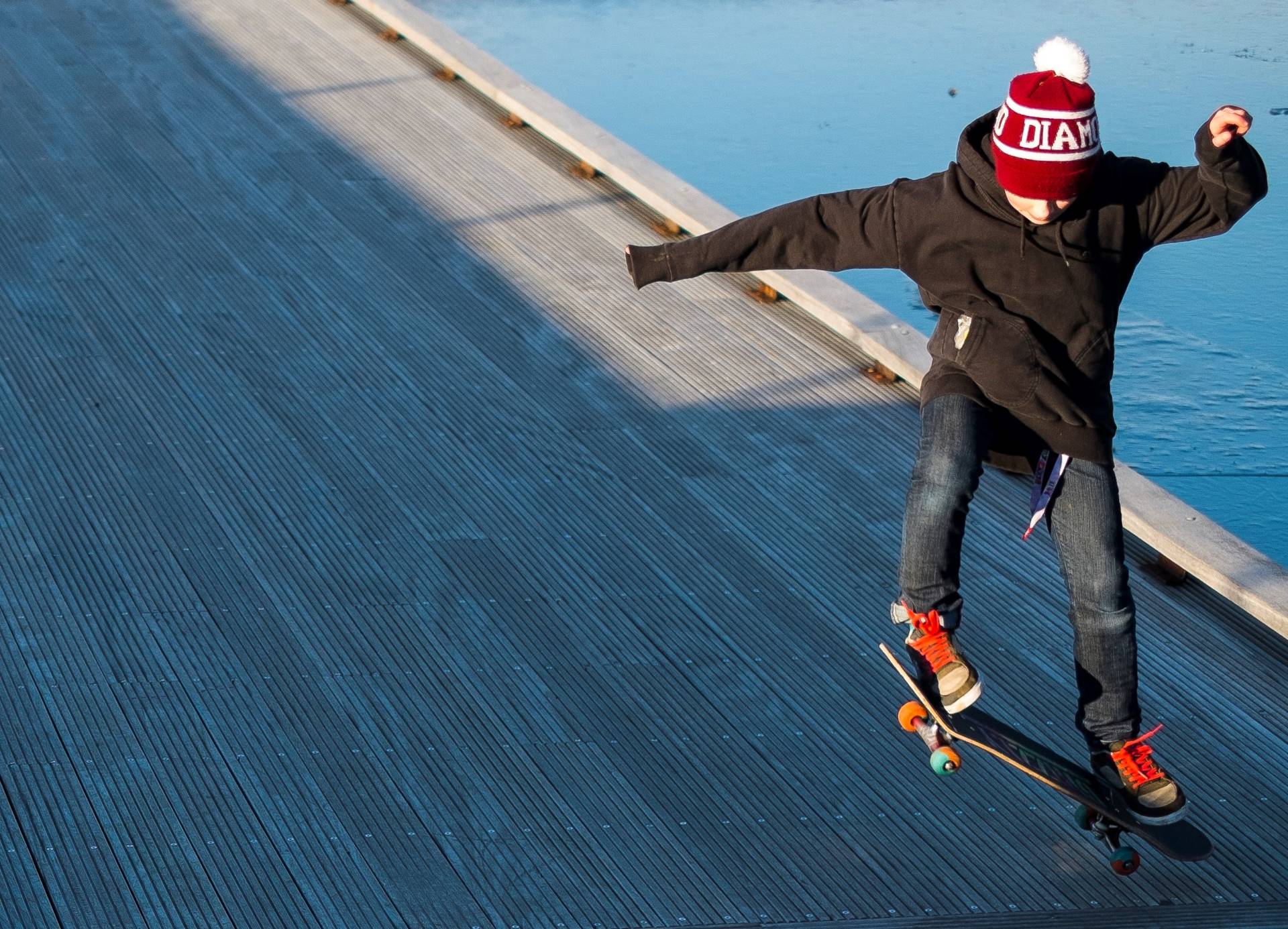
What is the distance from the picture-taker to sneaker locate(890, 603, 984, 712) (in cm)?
280

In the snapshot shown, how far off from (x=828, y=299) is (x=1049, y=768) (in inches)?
103

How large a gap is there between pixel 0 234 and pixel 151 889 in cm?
349

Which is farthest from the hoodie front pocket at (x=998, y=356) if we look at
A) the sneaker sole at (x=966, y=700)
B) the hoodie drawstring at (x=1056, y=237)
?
the sneaker sole at (x=966, y=700)

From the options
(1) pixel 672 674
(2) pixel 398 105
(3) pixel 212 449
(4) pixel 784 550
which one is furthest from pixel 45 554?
(2) pixel 398 105

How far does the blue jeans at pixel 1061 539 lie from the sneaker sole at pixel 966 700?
13 cm

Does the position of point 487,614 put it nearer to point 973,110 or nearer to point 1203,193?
point 1203,193

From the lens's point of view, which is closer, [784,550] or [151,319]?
[784,550]

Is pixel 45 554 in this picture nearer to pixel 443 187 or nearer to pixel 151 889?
pixel 151 889

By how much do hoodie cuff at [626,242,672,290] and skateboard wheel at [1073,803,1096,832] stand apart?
1.36m

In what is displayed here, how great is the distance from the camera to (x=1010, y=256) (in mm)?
2625

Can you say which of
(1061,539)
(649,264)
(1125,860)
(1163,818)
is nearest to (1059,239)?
(1061,539)

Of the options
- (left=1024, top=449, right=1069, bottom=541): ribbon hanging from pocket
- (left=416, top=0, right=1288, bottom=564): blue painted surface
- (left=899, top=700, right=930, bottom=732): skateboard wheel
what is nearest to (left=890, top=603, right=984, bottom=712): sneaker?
(left=899, top=700, right=930, bottom=732): skateboard wheel

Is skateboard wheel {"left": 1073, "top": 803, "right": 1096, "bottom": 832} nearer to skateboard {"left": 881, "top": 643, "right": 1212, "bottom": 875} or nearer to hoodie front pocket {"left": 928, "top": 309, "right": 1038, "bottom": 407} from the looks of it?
skateboard {"left": 881, "top": 643, "right": 1212, "bottom": 875}

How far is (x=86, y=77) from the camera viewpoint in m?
7.22
